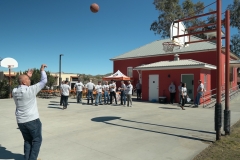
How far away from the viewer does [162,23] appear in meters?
35.2

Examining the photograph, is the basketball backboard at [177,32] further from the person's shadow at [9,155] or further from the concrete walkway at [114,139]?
the person's shadow at [9,155]

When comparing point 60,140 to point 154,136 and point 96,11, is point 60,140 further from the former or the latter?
point 96,11

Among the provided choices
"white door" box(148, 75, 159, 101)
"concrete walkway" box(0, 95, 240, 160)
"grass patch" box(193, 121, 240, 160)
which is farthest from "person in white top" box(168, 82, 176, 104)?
"grass patch" box(193, 121, 240, 160)

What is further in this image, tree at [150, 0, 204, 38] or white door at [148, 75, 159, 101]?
tree at [150, 0, 204, 38]

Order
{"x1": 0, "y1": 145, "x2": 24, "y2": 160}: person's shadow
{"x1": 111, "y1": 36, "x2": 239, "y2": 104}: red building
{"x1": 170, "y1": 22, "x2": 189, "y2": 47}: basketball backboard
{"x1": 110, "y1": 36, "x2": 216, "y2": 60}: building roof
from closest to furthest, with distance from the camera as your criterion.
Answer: {"x1": 0, "y1": 145, "x2": 24, "y2": 160}: person's shadow < {"x1": 170, "y1": 22, "x2": 189, "y2": 47}: basketball backboard < {"x1": 111, "y1": 36, "x2": 239, "y2": 104}: red building < {"x1": 110, "y1": 36, "x2": 216, "y2": 60}: building roof

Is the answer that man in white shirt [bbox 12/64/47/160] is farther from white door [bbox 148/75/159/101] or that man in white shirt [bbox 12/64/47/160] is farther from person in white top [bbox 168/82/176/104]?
white door [bbox 148/75/159/101]

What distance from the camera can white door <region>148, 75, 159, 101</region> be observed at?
1688cm

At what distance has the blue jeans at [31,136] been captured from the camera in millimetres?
3627

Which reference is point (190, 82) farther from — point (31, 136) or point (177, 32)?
point (31, 136)

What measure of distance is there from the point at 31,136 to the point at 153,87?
46.3 feet

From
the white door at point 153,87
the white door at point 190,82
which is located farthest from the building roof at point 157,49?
the white door at point 190,82

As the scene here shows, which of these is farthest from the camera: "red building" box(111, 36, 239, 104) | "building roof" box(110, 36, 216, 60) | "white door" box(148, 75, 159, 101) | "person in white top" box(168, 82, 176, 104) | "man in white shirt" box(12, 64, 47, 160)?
"building roof" box(110, 36, 216, 60)

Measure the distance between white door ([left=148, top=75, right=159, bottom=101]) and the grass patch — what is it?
10807mm

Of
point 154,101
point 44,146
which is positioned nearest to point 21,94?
point 44,146
